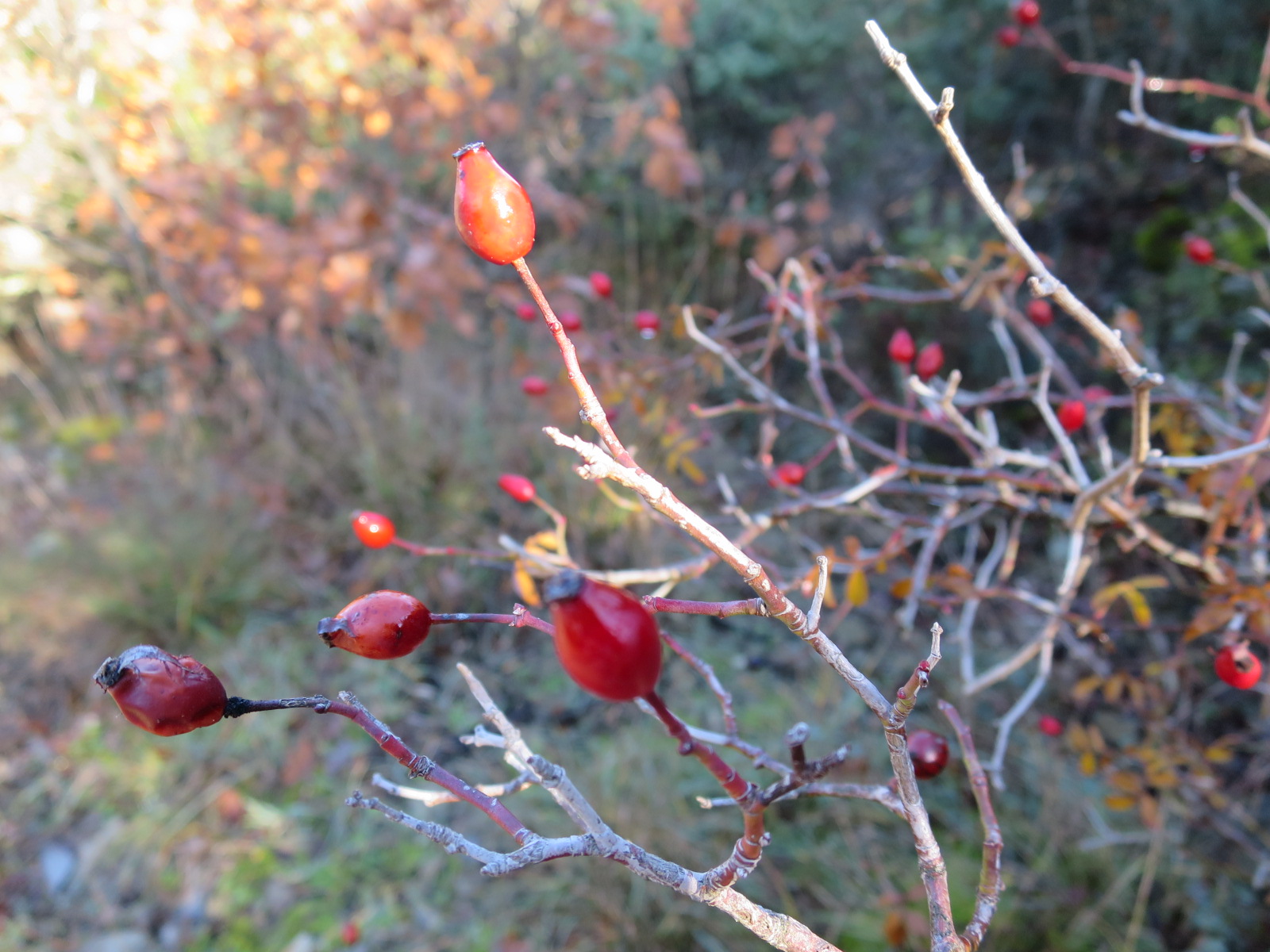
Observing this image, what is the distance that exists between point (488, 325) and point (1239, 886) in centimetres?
367

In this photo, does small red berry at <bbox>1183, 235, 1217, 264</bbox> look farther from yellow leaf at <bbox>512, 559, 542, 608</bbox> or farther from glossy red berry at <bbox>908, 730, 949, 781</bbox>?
yellow leaf at <bbox>512, 559, 542, 608</bbox>

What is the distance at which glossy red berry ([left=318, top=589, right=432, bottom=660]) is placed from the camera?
1.90 feet

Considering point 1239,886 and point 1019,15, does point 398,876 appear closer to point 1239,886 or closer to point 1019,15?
point 1239,886

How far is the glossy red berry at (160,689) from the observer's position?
0.49 meters

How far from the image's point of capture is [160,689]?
494mm

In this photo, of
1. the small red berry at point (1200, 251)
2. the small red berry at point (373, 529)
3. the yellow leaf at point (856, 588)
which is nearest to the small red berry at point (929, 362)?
the yellow leaf at point (856, 588)

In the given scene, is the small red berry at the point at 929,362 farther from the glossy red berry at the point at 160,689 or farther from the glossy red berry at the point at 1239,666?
the glossy red berry at the point at 160,689

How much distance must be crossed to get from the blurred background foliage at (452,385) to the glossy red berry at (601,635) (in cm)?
126

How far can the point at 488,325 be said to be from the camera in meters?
4.02

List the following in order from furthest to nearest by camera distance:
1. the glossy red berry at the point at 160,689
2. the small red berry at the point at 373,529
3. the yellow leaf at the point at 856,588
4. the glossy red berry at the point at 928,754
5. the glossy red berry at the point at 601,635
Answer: the yellow leaf at the point at 856,588 < the small red berry at the point at 373,529 < the glossy red berry at the point at 928,754 < the glossy red berry at the point at 160,689 < the glossy red berry at the point at 601,635

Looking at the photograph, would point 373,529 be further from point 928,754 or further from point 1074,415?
point 1074,415

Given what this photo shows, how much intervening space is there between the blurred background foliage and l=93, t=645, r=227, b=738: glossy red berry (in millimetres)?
1206

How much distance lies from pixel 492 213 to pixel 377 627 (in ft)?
1.10

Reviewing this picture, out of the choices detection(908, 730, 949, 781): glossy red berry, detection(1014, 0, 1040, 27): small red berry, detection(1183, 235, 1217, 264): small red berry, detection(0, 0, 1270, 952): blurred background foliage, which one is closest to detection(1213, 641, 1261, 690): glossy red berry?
detection(908, 730, 949, 781): glossy red berry
